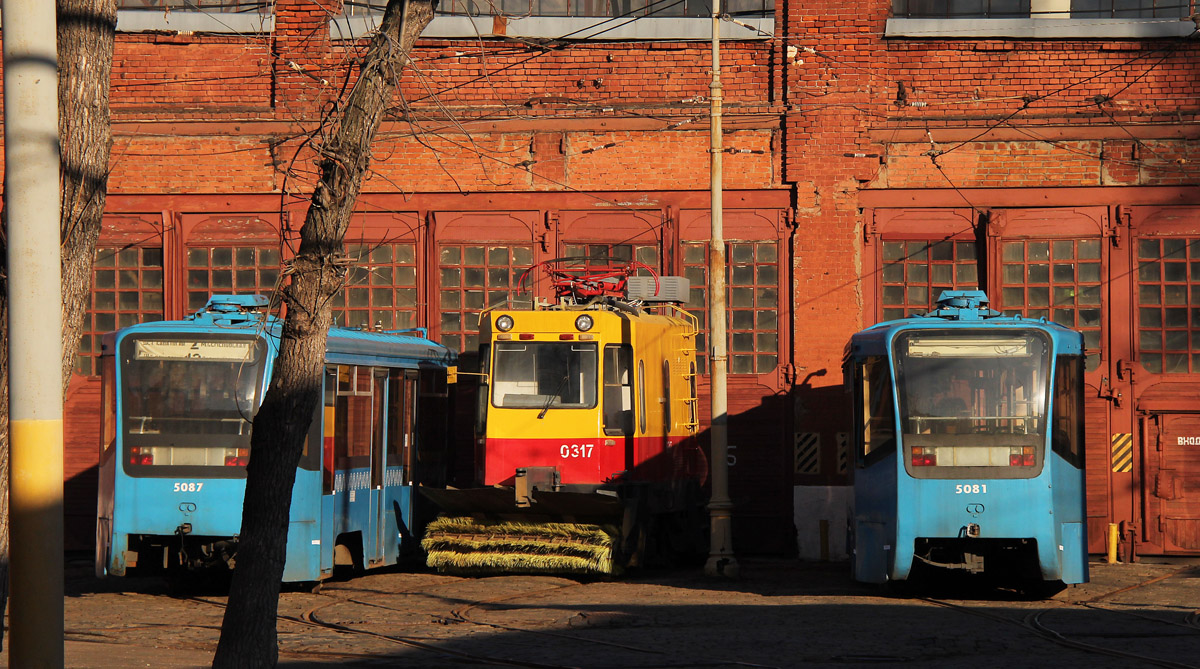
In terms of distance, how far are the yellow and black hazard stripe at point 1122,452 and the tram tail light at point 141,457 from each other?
13552 millimetres

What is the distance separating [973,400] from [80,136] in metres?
9.45

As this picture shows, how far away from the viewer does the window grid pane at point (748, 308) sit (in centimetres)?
2133

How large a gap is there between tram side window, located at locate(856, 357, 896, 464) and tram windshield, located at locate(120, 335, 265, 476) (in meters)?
6.51

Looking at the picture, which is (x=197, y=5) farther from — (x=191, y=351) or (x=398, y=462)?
(x=191, y=351)

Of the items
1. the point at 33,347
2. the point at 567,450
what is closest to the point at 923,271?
the point at 567,450

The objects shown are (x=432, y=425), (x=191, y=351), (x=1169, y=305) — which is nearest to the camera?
(x=191, y=351)

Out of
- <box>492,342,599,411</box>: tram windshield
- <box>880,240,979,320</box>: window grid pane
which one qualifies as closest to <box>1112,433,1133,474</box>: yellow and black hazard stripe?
<box>880,240,979,320</box>: window grid pane

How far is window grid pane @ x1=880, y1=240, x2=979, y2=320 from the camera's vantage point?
69.5 feet

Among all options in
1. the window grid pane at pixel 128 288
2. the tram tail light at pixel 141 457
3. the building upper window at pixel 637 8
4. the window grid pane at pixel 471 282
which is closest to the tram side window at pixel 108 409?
the tram tail light at pixel 141 457

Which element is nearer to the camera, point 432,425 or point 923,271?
point 432,425

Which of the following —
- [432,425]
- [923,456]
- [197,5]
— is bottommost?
[923,456]

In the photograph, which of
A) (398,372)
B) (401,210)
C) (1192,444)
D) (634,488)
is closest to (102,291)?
(401,210)

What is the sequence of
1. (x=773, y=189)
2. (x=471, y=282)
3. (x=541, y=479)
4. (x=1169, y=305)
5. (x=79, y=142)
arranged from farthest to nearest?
(x=471, y=282), (x=773, y=189), (x=1169, y=305), (x=541, y=479), (x=79, y=142)

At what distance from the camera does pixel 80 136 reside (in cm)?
921
